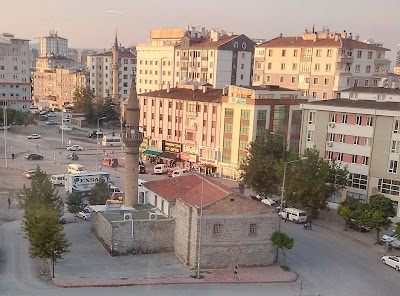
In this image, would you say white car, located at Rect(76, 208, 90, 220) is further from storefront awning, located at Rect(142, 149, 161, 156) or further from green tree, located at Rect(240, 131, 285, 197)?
storefront awning, located at Rect(142, 149, 161, 156)

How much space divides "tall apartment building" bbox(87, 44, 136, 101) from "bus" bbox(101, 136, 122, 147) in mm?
37610

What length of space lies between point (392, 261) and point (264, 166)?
15.7m

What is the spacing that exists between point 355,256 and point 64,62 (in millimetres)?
143098

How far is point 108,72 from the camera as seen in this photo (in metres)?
125

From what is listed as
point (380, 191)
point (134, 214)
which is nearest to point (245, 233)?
point (134, 214)

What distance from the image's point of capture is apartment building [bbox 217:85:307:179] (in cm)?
5575

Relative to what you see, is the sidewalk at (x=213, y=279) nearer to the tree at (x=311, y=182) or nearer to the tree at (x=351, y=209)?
the tree at (x=351, y=209)

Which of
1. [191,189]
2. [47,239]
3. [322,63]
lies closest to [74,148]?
[322,63]

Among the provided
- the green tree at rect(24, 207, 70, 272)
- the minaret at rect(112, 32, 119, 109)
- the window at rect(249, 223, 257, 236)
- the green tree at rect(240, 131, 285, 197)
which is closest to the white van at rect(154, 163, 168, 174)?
the green tree at rect(240, 131, 285, 197)

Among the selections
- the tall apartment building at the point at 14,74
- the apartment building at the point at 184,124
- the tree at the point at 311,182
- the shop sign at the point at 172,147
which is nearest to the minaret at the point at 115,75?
the tall apartment building at the point at 14,74

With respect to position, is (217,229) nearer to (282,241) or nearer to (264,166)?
(282,241)

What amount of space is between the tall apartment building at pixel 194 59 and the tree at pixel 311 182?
43727mm

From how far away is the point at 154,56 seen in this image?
9900cm

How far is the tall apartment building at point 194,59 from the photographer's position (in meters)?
87.8
